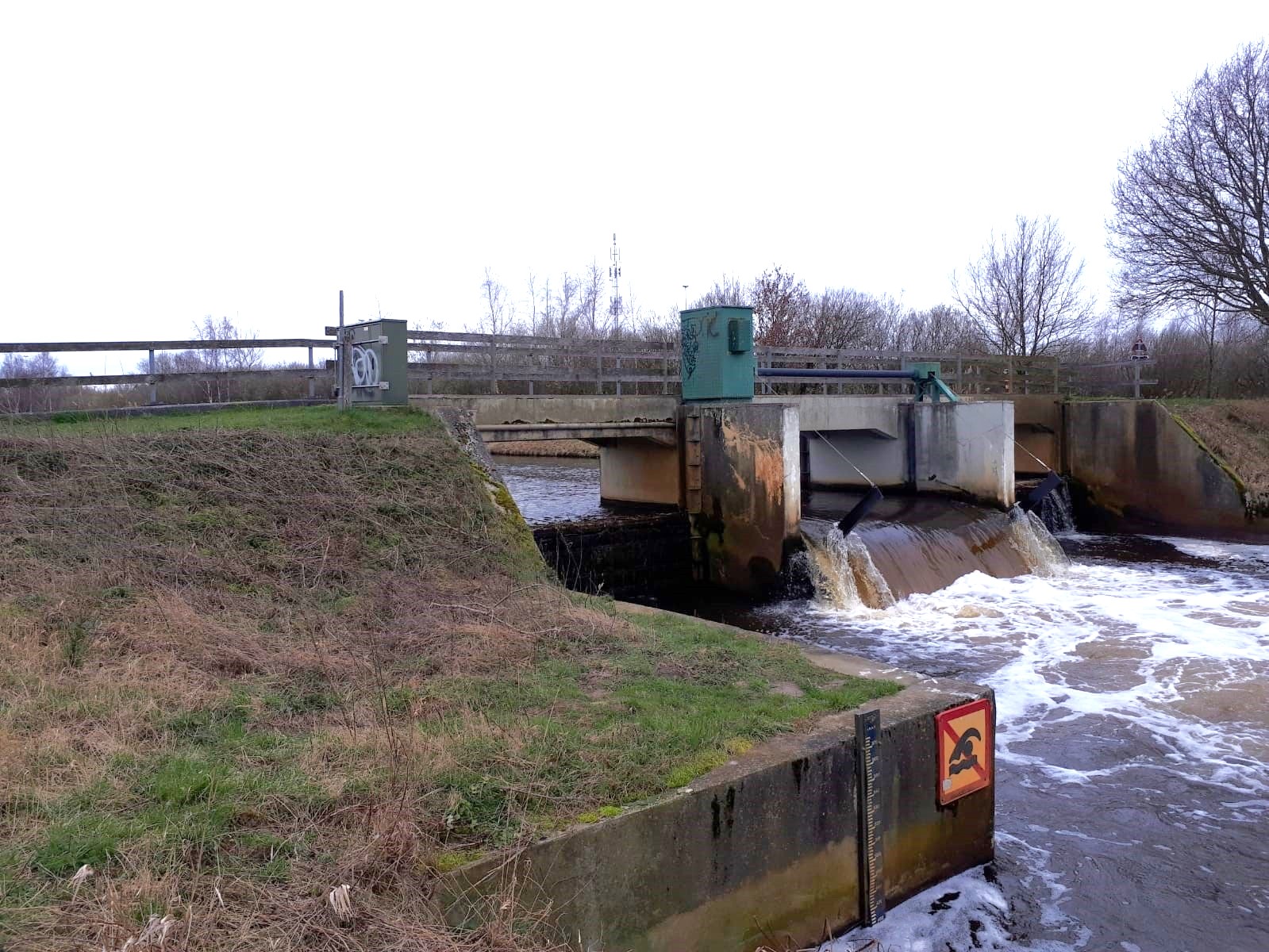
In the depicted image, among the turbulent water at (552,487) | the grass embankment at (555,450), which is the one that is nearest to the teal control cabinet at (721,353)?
the turbulent water at (552,487)

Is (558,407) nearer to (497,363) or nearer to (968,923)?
(497,363)

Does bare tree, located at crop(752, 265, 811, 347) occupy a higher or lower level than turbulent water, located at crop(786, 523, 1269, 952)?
higher

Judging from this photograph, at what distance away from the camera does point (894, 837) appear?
221 inches

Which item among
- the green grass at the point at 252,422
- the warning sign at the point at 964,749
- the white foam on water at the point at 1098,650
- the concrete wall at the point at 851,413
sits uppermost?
the green grass at the point at 252,422

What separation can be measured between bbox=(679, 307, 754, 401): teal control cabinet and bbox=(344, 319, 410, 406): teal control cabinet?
16.3 ft

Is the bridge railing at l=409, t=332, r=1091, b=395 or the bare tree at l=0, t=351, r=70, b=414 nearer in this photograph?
the bare tree at l=0, t=351, r=70, b=414

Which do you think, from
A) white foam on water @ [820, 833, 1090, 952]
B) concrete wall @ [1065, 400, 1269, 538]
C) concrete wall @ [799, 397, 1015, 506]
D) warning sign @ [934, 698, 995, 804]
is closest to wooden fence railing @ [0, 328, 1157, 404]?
concrete wall @ [799, 397, 1015, 506]

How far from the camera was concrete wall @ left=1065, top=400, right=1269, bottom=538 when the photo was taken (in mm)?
20203

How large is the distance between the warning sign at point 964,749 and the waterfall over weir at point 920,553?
7.57 meters

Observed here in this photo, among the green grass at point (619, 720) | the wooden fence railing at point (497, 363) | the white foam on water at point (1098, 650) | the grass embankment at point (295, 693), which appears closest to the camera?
the grass embankment at point (295, 693)

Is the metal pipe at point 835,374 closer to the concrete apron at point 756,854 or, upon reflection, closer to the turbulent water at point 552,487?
the turbulent water at point 552,487

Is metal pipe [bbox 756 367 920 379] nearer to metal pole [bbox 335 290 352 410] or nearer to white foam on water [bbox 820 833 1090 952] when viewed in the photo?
metal pole [bbox 335 290 352 410]

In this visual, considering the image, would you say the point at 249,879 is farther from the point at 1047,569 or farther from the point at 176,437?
the point at 1047,569

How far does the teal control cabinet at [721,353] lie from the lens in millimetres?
15477
